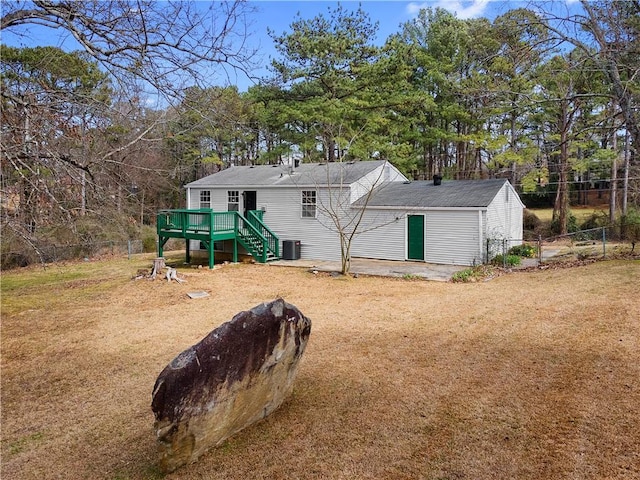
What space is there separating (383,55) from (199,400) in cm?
2585

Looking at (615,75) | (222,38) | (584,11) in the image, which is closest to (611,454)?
(222,38)

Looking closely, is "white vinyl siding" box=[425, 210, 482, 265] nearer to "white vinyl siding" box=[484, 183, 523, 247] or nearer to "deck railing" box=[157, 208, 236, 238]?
"white vinyl siding" box=[484, 183, 523, 247]

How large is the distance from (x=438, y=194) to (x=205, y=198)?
1016cm

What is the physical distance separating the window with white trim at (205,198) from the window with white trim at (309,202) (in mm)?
4807

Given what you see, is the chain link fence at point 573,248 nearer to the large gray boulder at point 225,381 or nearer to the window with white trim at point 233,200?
the window with white trim at point 233,200

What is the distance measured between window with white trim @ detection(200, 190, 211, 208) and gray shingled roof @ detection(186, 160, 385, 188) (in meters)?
0.35

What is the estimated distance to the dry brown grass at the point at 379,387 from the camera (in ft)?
11.9

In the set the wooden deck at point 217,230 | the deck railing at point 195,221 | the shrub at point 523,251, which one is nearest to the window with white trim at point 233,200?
the wooden deck at point 217,230

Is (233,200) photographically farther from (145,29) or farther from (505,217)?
(145,29)

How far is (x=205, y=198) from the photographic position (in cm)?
2008

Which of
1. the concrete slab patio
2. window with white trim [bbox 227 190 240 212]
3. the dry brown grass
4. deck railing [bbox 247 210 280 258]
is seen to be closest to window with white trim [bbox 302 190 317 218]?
deck railing [bbox 247 210 280 258]

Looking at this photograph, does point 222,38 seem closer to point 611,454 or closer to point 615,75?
point 611,454

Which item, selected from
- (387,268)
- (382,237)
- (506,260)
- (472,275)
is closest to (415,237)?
(382,237)

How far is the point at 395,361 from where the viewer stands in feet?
19.7
